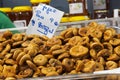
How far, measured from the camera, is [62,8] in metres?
3.42

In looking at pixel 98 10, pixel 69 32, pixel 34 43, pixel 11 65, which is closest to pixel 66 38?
pixel 69 32

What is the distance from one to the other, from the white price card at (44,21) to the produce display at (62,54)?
277 millimetres

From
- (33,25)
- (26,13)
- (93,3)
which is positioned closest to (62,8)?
(93,3)

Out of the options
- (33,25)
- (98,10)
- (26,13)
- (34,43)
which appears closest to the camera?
(34,43)

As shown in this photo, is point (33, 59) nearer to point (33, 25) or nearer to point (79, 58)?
point (79, 58)

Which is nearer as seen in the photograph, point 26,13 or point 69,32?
point 69,32

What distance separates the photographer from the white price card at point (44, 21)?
159 centimetres

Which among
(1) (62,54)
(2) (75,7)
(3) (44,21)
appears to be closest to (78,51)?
(1) (62,54)

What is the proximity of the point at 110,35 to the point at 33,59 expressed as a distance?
0.32 metres

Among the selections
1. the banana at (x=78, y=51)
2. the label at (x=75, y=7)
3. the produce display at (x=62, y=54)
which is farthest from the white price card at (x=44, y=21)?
the label at (x=75, y=7)

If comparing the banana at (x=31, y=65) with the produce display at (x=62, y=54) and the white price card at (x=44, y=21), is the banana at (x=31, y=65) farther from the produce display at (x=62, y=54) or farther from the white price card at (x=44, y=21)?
the white price card at (x=44, y=21)

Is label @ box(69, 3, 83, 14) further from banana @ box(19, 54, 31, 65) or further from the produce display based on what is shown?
banana @ box(19, 54, 31, 65)

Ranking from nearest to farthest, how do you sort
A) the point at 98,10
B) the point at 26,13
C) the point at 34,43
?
the point at 34,43
the point at 26,13
the point at 98,10

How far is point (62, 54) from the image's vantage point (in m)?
1.12
